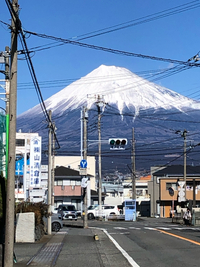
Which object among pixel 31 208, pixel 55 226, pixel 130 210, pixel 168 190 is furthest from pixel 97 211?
pixel 31 208

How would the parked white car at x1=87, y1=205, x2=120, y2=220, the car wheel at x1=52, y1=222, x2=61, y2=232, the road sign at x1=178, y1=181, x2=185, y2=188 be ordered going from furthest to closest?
1. the parked white car at x1=87, y1=205, x2=120, y2=220
2. the road sign at x1=178, y1=181, x2=185, y2=188
3. the car wheel at x1=52, y1=222, x2=61, y2=232

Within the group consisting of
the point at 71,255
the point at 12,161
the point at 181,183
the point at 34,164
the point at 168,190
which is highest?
the point at 12,161

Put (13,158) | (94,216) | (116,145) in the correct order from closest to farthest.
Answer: (13,158)
(116,145)
(94,216)

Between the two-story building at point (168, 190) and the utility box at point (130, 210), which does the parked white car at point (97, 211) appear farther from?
the two-story building at point (168, 190)

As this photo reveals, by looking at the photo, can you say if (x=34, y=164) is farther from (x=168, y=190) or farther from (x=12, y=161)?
(x=168, y=190)

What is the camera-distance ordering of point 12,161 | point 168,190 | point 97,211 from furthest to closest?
1. point 168,190
2. point 97,211
3. point 12,161

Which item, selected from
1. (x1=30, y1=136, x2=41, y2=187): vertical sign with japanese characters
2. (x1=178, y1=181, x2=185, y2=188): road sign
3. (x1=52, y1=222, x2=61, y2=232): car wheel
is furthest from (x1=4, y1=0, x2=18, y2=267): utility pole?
(x1=178, y1=181, x2=185, y2=188): road sign

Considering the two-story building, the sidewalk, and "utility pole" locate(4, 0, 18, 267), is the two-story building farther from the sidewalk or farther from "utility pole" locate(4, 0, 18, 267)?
"utility pole" locate(4, 0, 18, 267)

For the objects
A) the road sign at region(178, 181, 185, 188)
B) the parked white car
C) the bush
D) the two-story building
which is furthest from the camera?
the two-story building

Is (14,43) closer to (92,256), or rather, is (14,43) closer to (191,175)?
(92,256)

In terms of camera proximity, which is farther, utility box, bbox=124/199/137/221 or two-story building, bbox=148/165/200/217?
two-story building, bbox=148/165/200/217

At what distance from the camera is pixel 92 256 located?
13.4 m

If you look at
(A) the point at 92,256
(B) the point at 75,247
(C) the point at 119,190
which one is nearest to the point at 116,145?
(B) the point at 75,247

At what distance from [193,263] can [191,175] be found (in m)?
53.0
